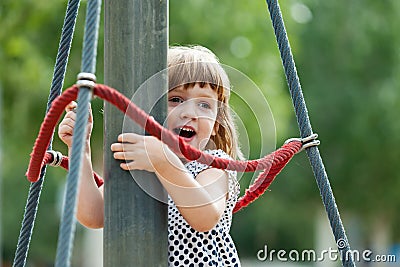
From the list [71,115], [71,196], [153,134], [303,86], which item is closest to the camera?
[71,196]

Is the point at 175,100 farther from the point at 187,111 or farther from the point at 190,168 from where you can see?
the point at 190,168

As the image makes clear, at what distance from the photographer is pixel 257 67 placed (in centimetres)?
904

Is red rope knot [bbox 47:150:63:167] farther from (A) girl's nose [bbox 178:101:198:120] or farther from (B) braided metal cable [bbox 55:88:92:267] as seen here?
(B) braided metal cable [bbox 55:88:92:267]

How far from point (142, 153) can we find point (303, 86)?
1262 cm

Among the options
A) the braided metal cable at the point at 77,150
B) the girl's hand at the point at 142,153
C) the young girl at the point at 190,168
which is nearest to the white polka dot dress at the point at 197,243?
the young girl at the point at 190,168

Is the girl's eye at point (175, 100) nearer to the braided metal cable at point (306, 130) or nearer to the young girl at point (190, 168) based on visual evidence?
the young girl at point (190, 168)

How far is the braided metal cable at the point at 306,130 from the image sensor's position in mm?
1963

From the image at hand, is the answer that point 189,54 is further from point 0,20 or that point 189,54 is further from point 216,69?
point 0,20

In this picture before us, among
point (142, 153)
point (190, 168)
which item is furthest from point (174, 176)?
point (190, 168)

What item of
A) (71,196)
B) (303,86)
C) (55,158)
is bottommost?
(71,196)

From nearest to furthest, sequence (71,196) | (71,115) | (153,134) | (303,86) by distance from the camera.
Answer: (71,196) < (153,134) < (71,115) < (303,86)

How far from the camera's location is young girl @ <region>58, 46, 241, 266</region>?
1794 millimetres

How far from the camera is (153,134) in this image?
1.72 meters

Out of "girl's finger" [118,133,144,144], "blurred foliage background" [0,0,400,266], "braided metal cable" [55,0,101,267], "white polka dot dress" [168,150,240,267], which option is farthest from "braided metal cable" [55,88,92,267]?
"blurred foliage background" [0,0,400,266]
